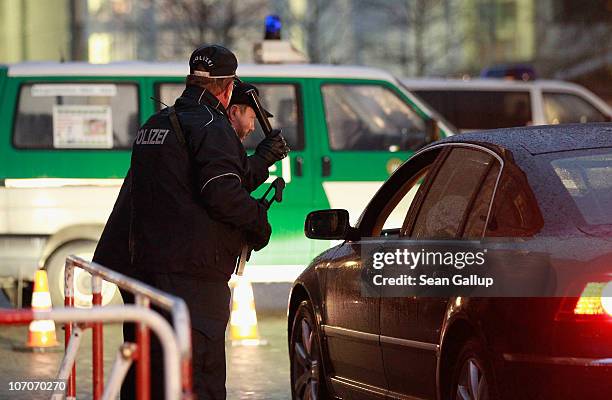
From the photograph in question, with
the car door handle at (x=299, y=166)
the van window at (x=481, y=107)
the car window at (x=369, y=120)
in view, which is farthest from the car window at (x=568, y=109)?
the car door handle at (x=299, y=166)

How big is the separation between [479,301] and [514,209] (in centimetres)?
44

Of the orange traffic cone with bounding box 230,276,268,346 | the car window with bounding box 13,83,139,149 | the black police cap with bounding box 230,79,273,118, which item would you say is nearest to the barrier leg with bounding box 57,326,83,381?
the black police cap with bounding box 230,79,273,118

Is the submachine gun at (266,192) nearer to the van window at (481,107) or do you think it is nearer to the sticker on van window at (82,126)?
the sticker on van window at (82,126)

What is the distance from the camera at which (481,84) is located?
23.6 meters

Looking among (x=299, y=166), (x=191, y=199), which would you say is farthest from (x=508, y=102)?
(x=191, y=199)

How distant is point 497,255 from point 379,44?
59.3 metres

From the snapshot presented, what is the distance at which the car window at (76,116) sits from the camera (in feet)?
45.3

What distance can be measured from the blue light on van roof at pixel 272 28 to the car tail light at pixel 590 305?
33.7 feet

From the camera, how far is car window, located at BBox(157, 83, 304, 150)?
14188mm

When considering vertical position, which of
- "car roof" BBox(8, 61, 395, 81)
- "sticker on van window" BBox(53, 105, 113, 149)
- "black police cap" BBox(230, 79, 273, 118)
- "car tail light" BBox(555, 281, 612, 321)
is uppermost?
"car roof" BBox(8, 61, 395, 81)

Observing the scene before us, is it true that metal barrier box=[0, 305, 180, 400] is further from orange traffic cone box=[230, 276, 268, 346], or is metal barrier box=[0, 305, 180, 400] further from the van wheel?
the van wheel

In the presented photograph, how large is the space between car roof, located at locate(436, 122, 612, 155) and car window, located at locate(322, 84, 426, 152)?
24.5ft

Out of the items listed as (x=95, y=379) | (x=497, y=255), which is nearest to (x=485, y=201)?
(x=497, y=255)

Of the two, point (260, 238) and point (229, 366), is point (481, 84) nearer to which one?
point (229, 366)
